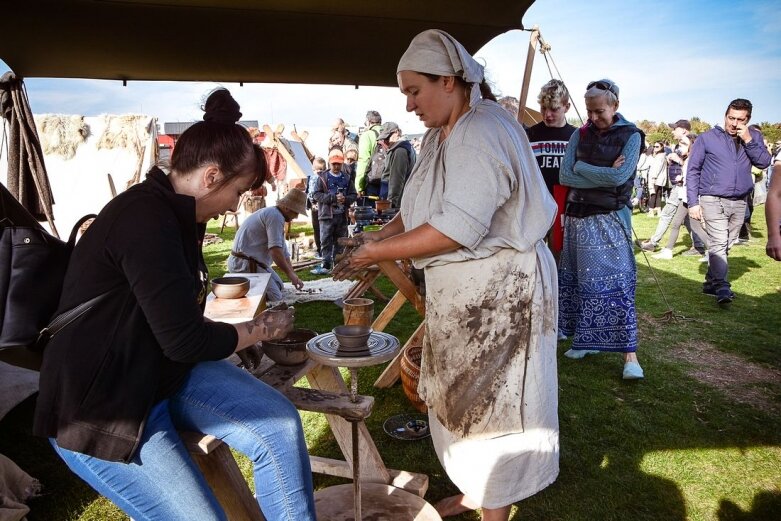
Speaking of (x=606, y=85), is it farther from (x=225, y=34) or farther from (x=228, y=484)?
(x=228, y=484)

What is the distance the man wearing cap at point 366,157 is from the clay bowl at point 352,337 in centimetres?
726

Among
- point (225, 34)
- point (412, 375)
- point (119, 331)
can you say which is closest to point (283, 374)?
point (119, 331)

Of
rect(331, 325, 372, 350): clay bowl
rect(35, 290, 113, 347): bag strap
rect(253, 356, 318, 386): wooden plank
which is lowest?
rect(253, 356, 318, 386): wooden plank

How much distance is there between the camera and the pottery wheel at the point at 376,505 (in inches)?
92.0

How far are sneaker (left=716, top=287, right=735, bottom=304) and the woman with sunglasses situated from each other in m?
2.79

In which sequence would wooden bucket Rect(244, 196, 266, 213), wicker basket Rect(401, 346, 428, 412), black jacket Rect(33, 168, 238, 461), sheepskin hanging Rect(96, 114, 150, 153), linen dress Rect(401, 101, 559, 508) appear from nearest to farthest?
black jacket Rect(33, 168, 238, 461) < linen dress Rect(401, 101, 559, 508) < wicker basket Rect(401, 346, 428, 412) < sheepskin hanging Rect(96, 114, 150, 153) < wooden bucket Rect(244, 196, 266, 213)

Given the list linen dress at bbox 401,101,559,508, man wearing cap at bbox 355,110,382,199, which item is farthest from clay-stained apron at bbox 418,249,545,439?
man wearing cap at bbox 355,110,382,199

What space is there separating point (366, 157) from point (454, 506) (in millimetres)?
7357

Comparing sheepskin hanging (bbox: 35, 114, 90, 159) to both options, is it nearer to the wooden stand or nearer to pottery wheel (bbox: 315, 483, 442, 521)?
the wooden stand

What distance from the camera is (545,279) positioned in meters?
1.90

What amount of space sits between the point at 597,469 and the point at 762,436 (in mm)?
1239

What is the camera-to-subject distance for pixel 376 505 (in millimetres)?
2430

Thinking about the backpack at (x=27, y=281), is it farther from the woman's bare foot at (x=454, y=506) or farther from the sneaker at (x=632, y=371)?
the sneaker at (x=632, y=371)

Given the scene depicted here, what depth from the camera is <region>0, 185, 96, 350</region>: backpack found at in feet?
4.88
